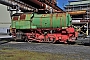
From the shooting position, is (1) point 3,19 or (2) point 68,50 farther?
(1) point 3,19

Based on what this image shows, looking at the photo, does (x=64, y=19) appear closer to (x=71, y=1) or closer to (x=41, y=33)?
(x=41, y=33)

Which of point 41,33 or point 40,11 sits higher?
point 40,11

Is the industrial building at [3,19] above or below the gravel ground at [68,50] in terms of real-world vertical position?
above

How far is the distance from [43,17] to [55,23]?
1.49 m

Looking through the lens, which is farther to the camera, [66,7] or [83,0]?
[83,0]

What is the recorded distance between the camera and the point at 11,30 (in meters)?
22.1

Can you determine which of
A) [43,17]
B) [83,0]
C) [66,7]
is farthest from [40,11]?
[83,0]

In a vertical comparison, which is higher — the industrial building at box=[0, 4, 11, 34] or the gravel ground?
the industrial building at box=[0, 4, 11, 34]

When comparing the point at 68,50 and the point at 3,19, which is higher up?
the point at 3,19

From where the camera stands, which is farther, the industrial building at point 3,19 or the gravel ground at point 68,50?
the industrial building at point 3,19

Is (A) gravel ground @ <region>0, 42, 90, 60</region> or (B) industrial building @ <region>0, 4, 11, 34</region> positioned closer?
(A) gravel ground @ <region>0, 42, 90, 60</region>

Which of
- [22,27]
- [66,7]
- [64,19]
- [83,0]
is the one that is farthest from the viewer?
[83,0]

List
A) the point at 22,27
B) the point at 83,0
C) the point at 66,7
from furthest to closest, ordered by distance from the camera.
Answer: the point at 83,0 → the point at 66,7 → the point at 22,27

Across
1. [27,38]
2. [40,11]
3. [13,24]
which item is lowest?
[27,38]
